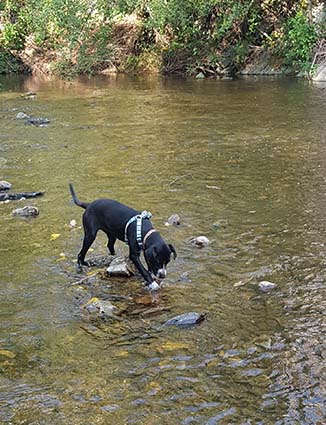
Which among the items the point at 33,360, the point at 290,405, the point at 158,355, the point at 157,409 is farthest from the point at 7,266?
the point at 290,405

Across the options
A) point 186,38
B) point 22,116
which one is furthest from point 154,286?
point 186,38

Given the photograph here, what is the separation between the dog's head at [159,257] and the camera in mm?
Result: 5473

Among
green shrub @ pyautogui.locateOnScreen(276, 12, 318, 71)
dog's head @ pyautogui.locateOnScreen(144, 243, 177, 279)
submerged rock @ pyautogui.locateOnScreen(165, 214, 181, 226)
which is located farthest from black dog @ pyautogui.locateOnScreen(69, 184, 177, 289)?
green shrub @ pyautogui.locateOnScreen(276, 12, 318, 71)

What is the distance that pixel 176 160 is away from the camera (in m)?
10.6

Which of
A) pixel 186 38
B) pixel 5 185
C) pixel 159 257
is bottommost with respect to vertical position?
pixel 5 185

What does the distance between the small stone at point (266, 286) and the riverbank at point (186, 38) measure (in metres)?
16.0

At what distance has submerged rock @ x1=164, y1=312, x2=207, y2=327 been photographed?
4.82m

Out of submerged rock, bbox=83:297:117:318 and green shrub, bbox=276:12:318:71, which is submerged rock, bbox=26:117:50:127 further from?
green shrub, bbox=276:12:318:71

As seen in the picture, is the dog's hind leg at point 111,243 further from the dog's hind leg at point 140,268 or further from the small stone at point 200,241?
the small stone at point 200,241

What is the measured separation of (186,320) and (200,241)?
1771 millimetres

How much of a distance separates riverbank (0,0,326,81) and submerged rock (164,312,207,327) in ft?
54.8

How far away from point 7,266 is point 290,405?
11.3 feet

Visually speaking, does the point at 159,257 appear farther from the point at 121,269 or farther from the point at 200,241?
the point at 200,241

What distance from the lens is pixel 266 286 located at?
5363 millimetres
